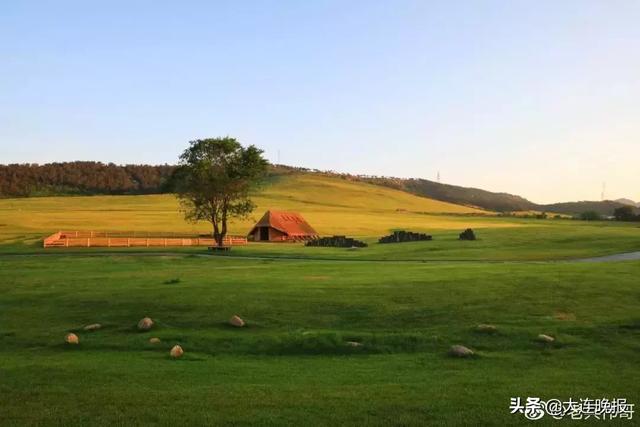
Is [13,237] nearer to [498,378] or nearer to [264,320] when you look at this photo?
[264,320]

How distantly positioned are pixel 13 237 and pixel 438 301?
71.0 metres

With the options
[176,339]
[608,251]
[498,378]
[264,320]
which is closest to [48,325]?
[176,339]

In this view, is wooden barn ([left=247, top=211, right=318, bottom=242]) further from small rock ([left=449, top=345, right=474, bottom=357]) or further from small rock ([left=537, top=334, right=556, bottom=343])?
small rock ([left=449, top=345, right=474, bottom=357])

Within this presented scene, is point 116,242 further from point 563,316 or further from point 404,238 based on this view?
point 563,316

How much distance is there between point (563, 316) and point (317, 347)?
27.6ft

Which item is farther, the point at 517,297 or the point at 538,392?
the point at 517,297

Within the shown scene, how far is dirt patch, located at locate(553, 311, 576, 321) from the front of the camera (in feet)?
66.2

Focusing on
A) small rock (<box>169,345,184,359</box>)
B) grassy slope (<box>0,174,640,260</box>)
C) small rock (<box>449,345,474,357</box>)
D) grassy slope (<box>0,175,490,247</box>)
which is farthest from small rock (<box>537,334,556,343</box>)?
grassy slope (<box>0,175,490,247</box>)

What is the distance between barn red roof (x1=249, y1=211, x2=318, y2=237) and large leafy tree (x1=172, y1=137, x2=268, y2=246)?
1891 centimetres

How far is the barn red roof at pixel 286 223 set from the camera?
304 feet

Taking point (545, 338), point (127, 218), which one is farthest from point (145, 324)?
point (127, 218)

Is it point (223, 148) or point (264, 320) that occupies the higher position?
point (223, 148)

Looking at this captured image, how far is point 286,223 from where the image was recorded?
94688mm

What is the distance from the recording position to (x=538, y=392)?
12.3m
